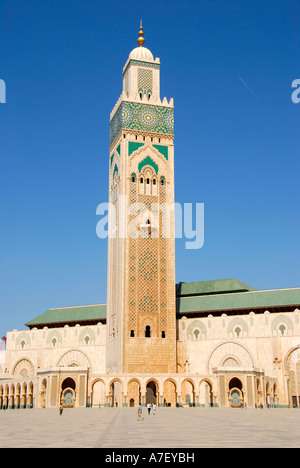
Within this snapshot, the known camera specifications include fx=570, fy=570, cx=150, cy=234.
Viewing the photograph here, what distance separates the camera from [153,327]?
4438 centimetres

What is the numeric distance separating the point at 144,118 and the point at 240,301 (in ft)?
56.3

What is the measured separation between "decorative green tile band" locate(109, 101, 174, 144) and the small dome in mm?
4581

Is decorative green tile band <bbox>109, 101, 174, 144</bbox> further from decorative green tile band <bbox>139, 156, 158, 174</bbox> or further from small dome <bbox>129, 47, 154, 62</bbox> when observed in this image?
small dome <bbox>129, 47, 154, 62</bbox>

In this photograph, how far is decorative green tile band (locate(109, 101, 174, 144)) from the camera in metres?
47.4

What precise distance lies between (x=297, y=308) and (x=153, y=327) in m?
11.1

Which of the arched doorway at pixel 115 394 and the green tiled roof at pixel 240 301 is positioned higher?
the green tiled roof at pixel 240 301

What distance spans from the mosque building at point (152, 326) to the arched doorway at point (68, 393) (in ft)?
0.37

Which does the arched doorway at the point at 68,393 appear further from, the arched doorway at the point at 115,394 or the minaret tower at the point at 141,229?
the minaret tower at the point at 141,229

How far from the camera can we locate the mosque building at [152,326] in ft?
134

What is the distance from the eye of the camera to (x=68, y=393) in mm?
41688

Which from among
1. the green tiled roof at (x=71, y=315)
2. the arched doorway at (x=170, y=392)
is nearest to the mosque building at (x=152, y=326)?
the arched doorway at (x=170, y=392)
